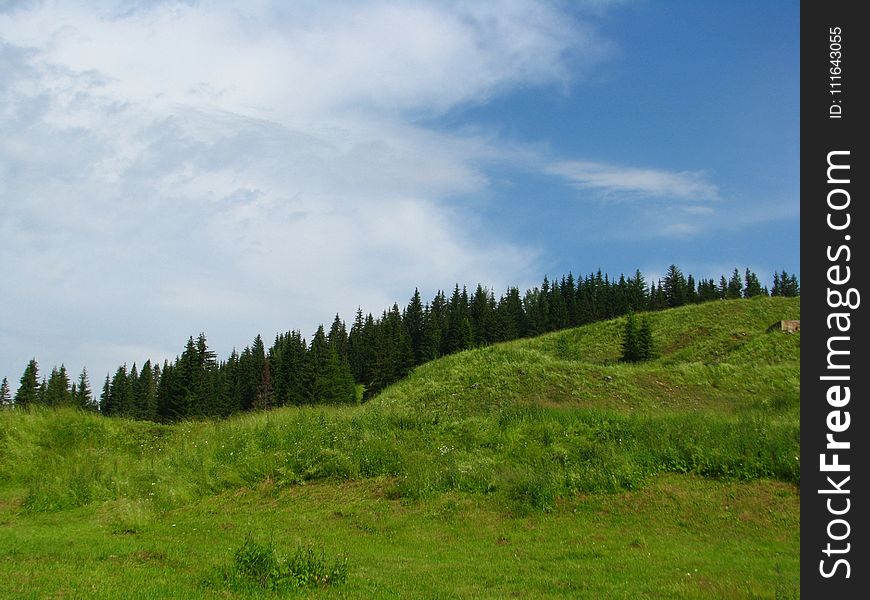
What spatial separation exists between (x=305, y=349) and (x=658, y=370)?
71.2 meters

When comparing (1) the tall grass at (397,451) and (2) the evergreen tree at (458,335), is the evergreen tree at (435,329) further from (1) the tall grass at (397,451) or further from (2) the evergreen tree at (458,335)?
(1) the tall grass at (397,451)

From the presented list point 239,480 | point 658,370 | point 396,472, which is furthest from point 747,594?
point 658,370

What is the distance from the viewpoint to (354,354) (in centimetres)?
10825

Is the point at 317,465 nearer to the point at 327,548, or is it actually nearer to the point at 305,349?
the point at 327,548

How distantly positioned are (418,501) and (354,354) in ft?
307

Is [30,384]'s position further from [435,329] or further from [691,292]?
[691,292]

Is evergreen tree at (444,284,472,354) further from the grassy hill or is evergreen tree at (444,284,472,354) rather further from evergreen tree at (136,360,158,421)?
the grassy hill

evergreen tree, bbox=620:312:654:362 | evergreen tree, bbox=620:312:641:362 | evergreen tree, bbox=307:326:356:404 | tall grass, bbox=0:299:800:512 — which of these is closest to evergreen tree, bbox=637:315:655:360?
evergreen tree, bbox=620:312:654:362

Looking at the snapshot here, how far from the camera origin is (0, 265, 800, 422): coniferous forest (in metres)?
74.4

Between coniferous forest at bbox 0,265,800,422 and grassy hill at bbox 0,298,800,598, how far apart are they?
47116 millimetres

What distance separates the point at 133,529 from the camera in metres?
13.5

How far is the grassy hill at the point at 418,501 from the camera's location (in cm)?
966

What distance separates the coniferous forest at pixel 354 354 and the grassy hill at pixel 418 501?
47.1 metres
